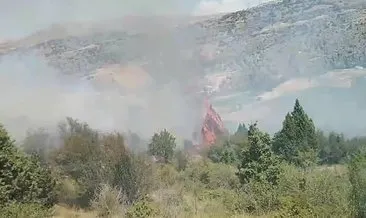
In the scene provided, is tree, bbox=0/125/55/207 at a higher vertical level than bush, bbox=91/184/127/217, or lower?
higher

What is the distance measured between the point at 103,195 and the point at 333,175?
477 inches

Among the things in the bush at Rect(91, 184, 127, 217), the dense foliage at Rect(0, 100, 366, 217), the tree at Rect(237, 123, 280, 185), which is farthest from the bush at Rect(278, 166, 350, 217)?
the tree at Rect(237, 123, 280, 185)

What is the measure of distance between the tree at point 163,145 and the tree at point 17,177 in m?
36.5

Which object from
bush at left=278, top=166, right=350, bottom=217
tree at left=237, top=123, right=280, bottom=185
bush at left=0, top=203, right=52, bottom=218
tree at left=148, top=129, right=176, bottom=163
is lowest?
bush at left=278, top=166, right=350, bottom=217

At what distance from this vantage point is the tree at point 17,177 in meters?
29.4

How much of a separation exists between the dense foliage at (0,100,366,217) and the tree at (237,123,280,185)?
72 mm

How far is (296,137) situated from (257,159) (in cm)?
2734

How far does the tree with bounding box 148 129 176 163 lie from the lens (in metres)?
73.5

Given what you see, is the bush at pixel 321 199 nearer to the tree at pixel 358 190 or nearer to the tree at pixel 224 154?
the tree at pixel 358 190

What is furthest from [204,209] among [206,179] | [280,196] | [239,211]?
[206,179]

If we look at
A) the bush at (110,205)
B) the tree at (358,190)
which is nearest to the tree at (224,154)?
the bush at (110,205)

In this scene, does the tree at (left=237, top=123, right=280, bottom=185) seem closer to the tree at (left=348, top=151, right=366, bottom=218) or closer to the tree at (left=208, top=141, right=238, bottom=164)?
the tree at (left=348, top=151, right=366, bottom=218)

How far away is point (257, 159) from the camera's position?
130ft

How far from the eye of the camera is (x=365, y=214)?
1814 cm
